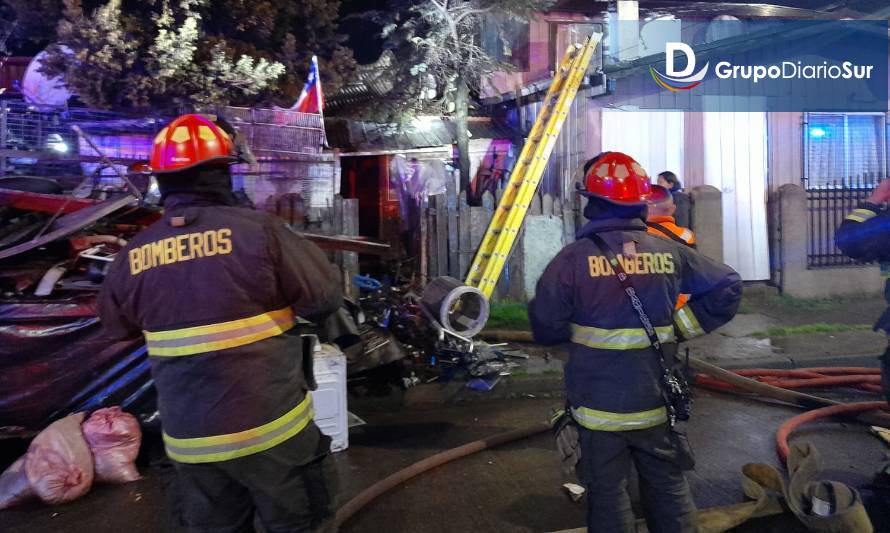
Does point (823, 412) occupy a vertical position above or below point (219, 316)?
below

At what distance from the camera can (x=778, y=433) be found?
447cm

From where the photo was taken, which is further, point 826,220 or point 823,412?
point 826,220

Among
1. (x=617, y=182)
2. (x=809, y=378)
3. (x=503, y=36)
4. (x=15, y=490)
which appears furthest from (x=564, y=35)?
(x=15, y=490)

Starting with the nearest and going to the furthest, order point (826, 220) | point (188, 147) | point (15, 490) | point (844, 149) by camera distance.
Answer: point (188, 147), point (15, 490), point (826, 220), point (844, 149)

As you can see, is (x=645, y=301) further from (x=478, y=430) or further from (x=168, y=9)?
(x=168, y=9)

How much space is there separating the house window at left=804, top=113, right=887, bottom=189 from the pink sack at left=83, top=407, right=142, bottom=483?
1043 centimetres

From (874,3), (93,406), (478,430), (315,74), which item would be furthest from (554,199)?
(874,3)

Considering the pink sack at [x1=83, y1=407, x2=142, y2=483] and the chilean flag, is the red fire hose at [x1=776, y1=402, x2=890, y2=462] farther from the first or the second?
the chilean flag

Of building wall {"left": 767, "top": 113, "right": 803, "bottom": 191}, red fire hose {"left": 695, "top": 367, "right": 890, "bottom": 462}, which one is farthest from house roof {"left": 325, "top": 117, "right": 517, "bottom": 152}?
red fire hose {"left": 695, "top": 367, "right": 890, "bottom": 462}

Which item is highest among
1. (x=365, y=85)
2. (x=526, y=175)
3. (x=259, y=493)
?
(x=365, y=85)

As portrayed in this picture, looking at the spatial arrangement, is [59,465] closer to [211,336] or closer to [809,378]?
[211,336]

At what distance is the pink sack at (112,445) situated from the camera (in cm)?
406

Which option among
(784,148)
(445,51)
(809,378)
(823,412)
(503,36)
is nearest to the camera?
(823,412)

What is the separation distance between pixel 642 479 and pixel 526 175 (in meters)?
6.52
